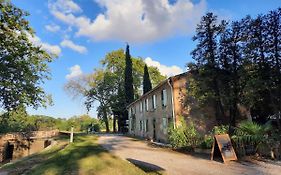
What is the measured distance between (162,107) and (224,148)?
1257 cm

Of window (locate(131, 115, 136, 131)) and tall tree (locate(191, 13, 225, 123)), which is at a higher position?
tall tree (locate(191, 13, 225, 123))

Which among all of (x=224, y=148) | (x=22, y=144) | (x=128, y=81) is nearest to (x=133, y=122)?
(x=128, y=81)

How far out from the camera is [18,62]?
20.9m

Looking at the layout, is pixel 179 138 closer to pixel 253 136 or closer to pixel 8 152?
pixel 253 136

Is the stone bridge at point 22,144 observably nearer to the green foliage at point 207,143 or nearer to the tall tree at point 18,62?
the tall tree at point 18,62

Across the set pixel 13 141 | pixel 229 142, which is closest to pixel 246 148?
pixel 229 142

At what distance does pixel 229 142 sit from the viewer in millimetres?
13008

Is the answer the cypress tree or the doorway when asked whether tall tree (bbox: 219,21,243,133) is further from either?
the cypress tree

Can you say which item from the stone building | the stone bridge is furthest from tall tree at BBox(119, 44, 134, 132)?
the stone bridge

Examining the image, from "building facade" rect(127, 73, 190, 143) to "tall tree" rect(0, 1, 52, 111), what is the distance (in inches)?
422

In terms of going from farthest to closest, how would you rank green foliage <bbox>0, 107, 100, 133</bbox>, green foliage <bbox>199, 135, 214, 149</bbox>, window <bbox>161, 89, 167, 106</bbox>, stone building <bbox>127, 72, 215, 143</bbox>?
window <bbox>161, 89, 167, 106</bbox> → green foliage <bbox>0, 107, 100, 133</bbox> → stone building <bbox>127, 72, 215, 143</bbox> → green foliage <bbox>199, 135, 214, 149</bbox>

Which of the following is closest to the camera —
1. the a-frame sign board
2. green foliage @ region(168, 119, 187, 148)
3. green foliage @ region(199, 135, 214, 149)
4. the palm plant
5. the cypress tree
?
the a-frame sign board

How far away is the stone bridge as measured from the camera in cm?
3572

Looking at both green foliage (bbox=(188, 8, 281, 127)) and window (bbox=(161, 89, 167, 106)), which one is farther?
window (bbox=(161, 89, 167, 106))
